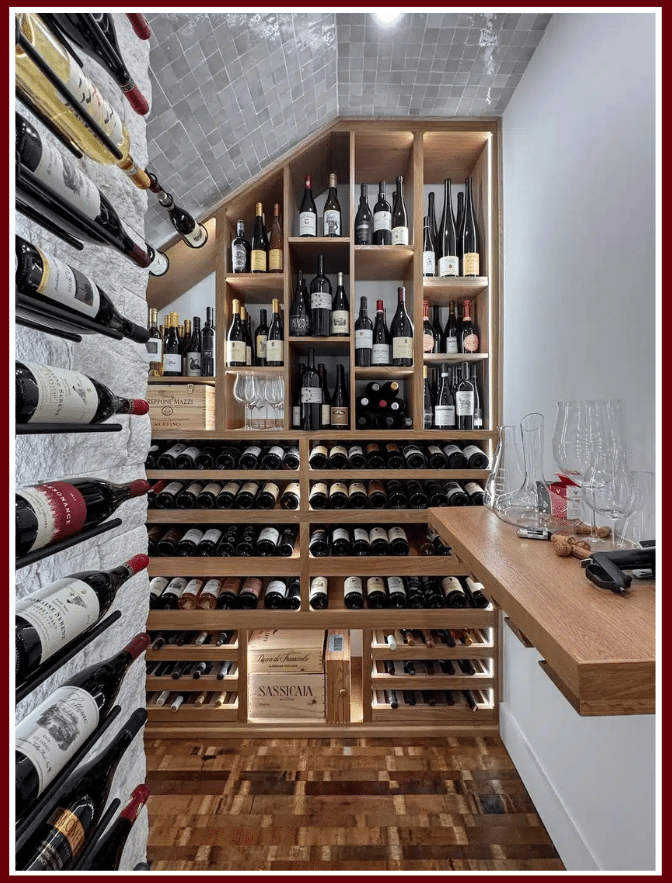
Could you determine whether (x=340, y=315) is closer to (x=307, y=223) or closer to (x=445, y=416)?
(x=307, y=223)

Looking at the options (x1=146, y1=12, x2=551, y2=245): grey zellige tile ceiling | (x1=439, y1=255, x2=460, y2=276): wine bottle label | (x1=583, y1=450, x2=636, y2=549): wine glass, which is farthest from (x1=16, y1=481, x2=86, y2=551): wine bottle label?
(x1=439, y1=255, x2=460, y2=276): wine bottle label

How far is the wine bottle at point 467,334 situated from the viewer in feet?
7.60

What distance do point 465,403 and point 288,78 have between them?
4.63ft

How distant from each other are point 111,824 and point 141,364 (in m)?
0.76

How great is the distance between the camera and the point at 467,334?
7.74 feet

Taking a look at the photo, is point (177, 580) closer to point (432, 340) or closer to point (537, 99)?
point (432, 340)

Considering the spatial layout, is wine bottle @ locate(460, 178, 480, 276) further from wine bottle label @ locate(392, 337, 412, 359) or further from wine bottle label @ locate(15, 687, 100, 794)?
wine bottle label @ locate(15, 687, 100, 794)

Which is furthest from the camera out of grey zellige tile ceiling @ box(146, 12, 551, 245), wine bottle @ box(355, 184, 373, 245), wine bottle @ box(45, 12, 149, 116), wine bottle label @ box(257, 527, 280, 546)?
wine bottle @ box(355, 184, 373, 245)

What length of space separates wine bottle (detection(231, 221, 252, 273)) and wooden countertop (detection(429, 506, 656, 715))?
1.74 metres

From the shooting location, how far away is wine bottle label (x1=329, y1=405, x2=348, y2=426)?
2.24 meters

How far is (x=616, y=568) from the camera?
74cm

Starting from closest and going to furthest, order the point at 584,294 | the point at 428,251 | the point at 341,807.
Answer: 1. the point at 584,294
2. the point at 341,807
3. the point at 428,251

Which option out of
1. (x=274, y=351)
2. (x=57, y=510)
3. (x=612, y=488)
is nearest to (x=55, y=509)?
(x=57, y=510)

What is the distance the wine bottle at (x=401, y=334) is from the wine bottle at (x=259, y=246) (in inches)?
25.3
